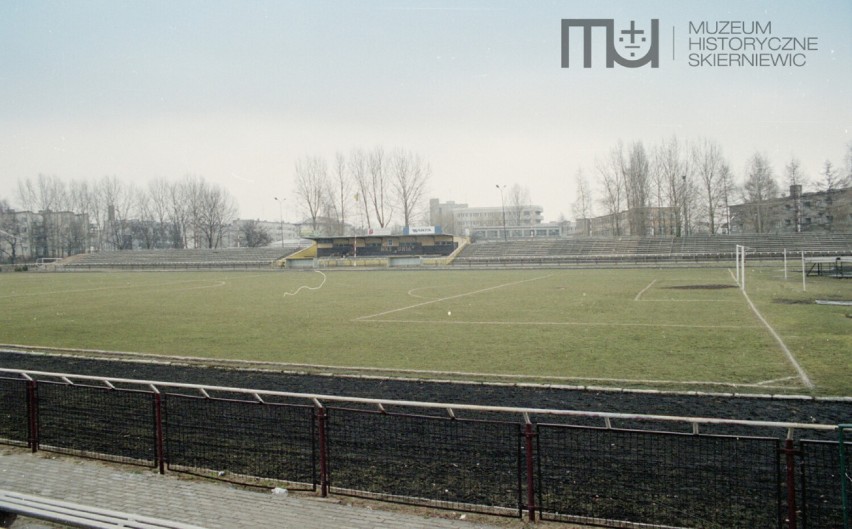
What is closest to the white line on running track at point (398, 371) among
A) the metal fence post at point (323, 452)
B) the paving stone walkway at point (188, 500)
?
the metal fence post at point (323, 452)

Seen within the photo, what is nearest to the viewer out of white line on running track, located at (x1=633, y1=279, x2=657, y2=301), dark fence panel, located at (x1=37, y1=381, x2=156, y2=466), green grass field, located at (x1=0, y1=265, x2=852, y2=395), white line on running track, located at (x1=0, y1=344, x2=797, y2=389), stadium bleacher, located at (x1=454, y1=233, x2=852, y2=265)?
dark fence panel, located at (x1=37, y1=381, x2=156, y2=466)

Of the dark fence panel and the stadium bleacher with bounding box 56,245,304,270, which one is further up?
the stadium bleacher with bounding box 56,245,304,270

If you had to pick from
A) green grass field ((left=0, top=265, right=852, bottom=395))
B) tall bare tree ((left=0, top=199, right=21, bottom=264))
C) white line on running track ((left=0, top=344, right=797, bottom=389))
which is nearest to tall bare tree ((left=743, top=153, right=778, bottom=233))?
green grass field ((left=0, top=265, right=852, bottom=395))

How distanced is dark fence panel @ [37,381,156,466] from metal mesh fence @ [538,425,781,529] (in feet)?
17.9

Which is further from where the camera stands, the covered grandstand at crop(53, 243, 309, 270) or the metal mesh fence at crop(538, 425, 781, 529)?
the covered grandstand at crop(53, 243, 309, 270)

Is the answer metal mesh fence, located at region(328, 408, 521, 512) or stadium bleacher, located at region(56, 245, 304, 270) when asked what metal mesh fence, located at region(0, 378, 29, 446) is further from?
stadium bleacher, located at region(56, 245, 304, 270)

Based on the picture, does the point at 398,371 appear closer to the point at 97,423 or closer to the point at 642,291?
the point at 97,423

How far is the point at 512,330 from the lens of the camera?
19.3 m

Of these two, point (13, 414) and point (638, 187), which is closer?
point (13, 414)

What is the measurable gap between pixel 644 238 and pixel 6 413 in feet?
237

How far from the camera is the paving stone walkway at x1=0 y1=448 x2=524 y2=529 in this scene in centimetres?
590

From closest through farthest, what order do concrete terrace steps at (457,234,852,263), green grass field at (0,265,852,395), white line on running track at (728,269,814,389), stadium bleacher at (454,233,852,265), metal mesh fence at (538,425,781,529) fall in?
metal mesh fence at (538,425,781,529) < white line on running track at (728,269,814,389) < green grass field at (0,265,852,395) < stadium bleacher at (454,233,852,265) < concrete terrace steps at (457,234,852,263)

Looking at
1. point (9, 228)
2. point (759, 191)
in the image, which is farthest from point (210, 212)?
point (759, 191)

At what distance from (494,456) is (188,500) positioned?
3.84 m
